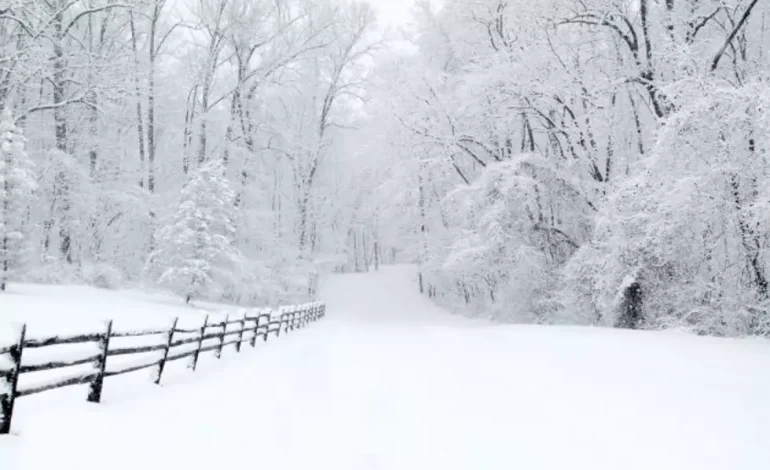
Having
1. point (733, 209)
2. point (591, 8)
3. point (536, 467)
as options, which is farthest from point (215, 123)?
point (536, 467)

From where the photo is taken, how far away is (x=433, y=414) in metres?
6.97

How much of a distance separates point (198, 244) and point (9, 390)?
17801 millimetres

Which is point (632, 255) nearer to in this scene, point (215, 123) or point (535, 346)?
point (535, 346)

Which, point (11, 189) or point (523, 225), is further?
point (523, 225)

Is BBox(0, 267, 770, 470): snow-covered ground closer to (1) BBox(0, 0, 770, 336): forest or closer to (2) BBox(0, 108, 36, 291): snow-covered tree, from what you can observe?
(1) BBox(0, 0, 770, 336): forest

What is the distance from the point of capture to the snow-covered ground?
5164 millimetres

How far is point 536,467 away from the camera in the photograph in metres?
5.14

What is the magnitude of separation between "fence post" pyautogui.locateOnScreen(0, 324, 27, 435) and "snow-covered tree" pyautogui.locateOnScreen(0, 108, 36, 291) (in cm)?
1543

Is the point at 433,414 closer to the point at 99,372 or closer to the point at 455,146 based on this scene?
the point at 99,372

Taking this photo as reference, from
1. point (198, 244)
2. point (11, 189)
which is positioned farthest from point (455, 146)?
point (11, 189)

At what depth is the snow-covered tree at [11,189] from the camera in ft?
58.1

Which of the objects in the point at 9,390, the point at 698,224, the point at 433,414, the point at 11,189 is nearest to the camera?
the point at 9,390

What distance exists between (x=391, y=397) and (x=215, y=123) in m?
26.2

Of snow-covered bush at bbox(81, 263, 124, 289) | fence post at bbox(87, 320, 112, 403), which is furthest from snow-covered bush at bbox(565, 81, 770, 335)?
snow-covered bush at bbox(81, 263, 124, 289)
